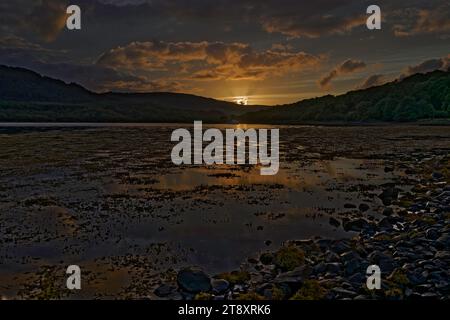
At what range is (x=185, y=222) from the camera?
20938 millimetres

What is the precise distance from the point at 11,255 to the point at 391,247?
16.8 metres

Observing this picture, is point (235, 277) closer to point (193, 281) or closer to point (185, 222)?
point (193, 281)

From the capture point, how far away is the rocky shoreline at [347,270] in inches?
454

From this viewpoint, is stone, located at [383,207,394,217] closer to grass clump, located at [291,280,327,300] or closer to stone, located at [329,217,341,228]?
stone, located at [329,217,341,228]

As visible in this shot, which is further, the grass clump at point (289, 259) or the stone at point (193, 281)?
the grass clump at point (289, 259)

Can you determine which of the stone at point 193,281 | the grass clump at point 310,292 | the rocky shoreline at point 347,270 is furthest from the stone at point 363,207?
the stone at point 193,281

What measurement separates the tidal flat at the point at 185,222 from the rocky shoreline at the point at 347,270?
0.10 metres

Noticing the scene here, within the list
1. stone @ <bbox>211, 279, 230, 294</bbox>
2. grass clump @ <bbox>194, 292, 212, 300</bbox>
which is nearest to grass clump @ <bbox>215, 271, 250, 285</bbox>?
stone @ <bbox>211, 279, 230, 294</bbox>

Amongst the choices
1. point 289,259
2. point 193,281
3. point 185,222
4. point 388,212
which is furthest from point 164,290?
point 388,212

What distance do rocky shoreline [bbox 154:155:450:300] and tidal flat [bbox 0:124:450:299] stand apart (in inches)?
3.7

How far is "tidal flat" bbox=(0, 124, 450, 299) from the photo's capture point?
1318cm

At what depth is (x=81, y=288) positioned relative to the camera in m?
12.6

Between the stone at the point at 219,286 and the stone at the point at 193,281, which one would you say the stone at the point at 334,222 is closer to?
the stone at the point at 219,286

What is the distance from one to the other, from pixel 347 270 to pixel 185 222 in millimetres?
10372
